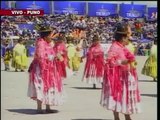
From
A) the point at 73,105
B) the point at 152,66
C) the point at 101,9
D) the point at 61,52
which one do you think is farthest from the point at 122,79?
the point at 101,9

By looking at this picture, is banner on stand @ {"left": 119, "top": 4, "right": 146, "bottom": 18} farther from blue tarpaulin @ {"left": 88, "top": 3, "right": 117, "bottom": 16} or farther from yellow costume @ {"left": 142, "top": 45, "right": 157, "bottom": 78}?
yellow costume @ {"left": 142, "top": 45, "right": 157, "bottom": 78}

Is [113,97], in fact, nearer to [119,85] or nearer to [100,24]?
[119,85]

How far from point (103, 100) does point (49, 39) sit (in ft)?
6.22

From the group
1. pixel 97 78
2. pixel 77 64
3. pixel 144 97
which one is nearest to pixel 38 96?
pixel 144 97

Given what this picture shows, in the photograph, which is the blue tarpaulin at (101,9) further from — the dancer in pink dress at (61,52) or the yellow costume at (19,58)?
the dancer in pink dress at (61,52)

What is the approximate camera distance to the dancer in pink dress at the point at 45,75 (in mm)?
10891

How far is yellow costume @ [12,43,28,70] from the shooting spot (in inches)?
981

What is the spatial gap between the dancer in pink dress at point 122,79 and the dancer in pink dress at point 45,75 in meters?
1.75

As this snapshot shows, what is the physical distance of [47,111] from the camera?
439 inches

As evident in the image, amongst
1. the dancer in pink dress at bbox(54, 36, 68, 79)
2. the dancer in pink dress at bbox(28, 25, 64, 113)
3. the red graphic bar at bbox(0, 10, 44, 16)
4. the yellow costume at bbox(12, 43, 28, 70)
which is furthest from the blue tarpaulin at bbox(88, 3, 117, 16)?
the red graphic bar at bbox(0, 10, 44, 16)

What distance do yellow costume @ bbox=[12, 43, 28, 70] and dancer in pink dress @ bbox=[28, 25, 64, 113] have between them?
45.6 ft

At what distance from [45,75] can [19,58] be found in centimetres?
1423

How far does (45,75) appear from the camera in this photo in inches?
432

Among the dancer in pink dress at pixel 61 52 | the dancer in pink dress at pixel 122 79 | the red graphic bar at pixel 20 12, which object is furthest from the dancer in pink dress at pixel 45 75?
the dancer in pink dress at pixel 61 52
